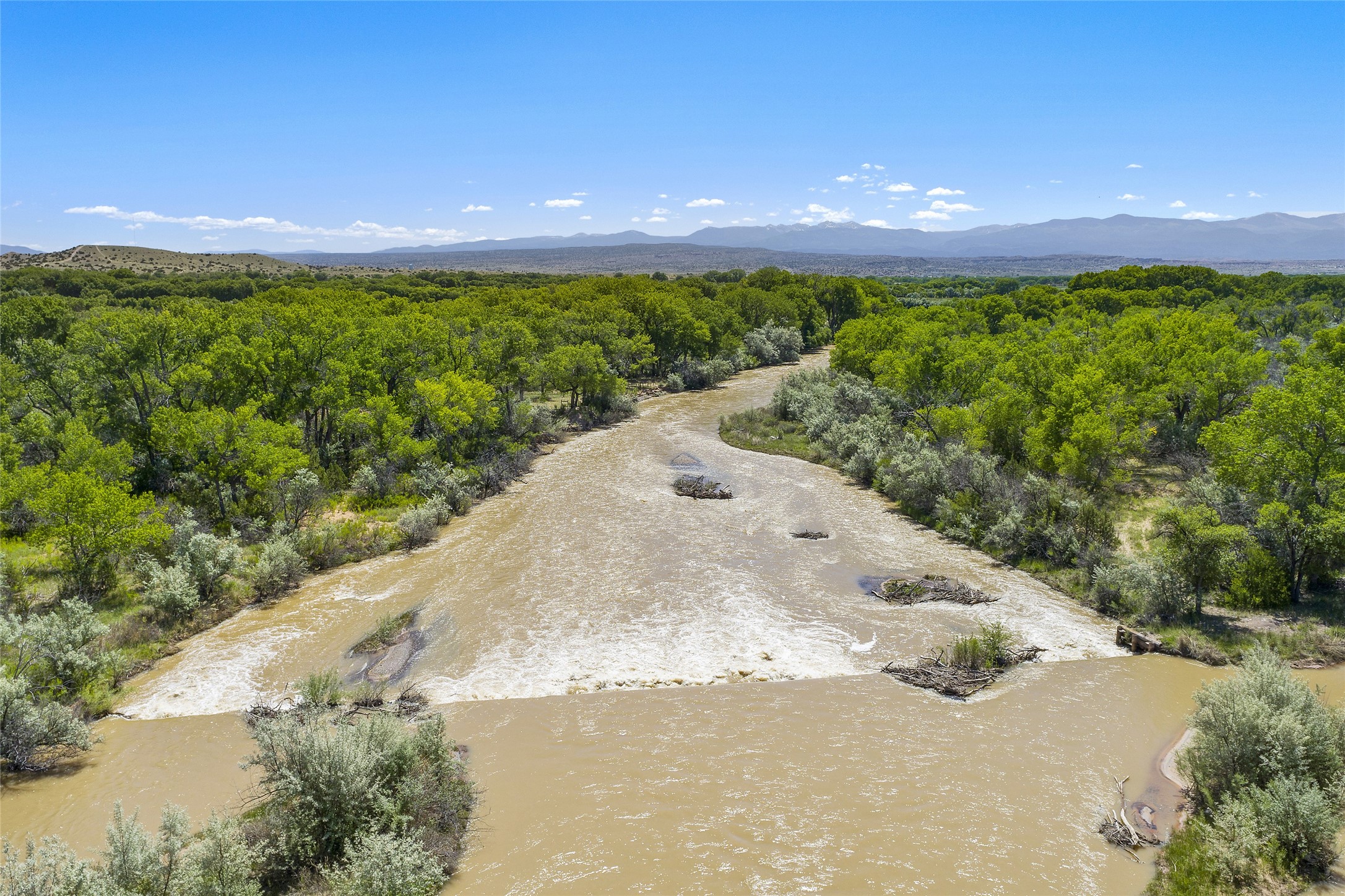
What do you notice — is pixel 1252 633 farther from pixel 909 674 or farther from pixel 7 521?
pixel 7 521

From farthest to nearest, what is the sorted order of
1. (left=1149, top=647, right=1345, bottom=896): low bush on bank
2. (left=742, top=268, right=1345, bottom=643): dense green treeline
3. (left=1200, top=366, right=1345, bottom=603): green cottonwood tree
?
(left=742, top=268, right=1345, bottom=643): dense green treeline, (left=1200, top=366, right=1345, bottom=603): green cottonwood tree, (left=1149, top=647, right=1345, bottom=896): low bush on bank

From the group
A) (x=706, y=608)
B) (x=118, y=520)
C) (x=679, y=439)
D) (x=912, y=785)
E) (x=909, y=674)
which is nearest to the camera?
(x=912, y=785)

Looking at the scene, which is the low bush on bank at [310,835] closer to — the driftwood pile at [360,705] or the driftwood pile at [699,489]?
the driftwood pile at [360,705]

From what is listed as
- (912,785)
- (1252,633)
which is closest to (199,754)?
(912,785)

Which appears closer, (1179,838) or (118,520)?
(1179,838)

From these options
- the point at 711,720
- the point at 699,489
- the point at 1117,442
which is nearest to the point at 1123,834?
the point at 711,720

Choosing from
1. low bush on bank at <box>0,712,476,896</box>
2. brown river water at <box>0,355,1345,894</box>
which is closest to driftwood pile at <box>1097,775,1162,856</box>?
brown river water at <box>0,355,1345,894</box>

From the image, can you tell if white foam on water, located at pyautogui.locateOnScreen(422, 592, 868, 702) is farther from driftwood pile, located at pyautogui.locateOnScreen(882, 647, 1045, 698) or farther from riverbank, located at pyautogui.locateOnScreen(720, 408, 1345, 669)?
riverbank, located at pyautogui.locateOnScreen(720, 408, 1345, 669)

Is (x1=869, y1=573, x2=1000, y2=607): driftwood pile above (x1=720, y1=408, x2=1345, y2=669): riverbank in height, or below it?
below
